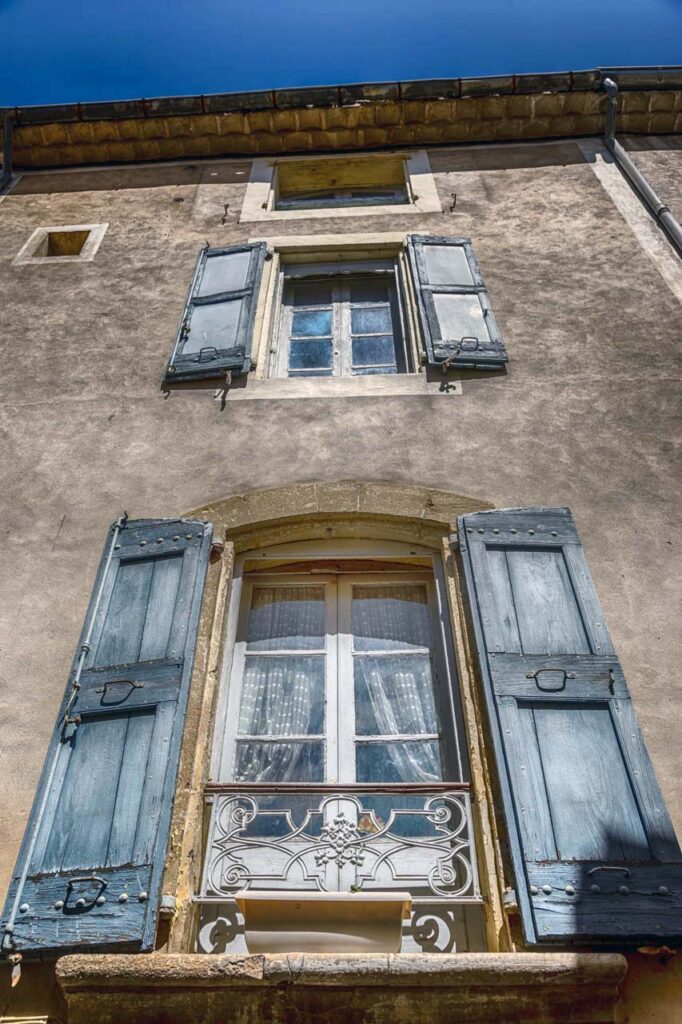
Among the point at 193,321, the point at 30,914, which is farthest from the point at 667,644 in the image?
the point at 193,321

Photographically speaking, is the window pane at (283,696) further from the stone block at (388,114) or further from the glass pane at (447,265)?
the stone block at (388,114)

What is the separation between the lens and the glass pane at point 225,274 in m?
6.16

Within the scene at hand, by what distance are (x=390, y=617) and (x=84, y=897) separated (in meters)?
1.91

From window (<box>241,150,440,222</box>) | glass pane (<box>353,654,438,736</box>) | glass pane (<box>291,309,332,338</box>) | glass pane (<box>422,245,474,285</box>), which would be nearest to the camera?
glass pane (<box>353,654,438,736</box>)

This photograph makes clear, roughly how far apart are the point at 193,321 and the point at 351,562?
7.84 feet

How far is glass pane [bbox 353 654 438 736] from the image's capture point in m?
3.79

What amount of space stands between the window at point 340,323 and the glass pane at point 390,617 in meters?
1.83

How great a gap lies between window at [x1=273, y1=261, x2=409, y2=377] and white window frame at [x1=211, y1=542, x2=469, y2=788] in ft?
5.41

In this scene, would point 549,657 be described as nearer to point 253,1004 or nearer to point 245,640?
point 245,640

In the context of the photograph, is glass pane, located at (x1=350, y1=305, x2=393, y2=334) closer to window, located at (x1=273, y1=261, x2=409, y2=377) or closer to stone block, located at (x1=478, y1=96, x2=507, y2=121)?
window, located at (x1=273, y1=261, x2=409, y2=377)

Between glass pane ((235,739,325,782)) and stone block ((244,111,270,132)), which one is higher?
stone block ((244,111,270,132))

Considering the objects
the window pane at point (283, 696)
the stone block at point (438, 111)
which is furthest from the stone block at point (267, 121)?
the window pane at point (283, 696)

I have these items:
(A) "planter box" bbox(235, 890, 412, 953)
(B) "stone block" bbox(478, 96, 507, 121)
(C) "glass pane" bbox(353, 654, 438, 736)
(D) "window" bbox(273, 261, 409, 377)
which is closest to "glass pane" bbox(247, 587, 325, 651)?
(C) "glass pane" bbox(353, 654, 438, 736)

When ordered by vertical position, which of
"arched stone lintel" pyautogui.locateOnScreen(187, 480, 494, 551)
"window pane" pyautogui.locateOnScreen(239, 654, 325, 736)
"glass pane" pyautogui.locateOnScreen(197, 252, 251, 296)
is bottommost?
"window pane" pyautogui.locateOnScreen(239, 654, 325, 736)
